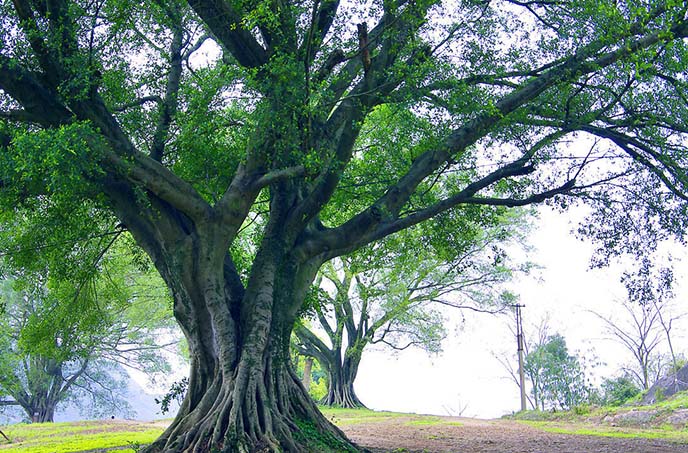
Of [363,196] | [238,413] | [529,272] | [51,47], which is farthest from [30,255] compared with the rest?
[529,272]

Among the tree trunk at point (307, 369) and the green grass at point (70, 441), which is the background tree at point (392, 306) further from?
the green grass at point (70, 441)

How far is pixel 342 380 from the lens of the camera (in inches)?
1112

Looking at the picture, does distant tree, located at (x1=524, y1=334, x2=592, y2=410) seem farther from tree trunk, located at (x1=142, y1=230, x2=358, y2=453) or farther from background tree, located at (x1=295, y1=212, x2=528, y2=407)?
tree trunk, located at (x1=142, y1=230, x2=358, y2=453)

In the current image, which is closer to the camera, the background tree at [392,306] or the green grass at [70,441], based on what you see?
the green grass at [70,441]

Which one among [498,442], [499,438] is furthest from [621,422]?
[498,442]

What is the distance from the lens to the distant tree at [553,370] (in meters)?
31.1

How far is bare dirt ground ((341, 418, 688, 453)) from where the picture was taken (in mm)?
10180

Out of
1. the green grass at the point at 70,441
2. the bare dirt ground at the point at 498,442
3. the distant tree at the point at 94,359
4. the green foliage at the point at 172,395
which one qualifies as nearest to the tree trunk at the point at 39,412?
the distant tree at the point at 94,359

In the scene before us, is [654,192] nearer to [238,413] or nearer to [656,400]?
[238,413]

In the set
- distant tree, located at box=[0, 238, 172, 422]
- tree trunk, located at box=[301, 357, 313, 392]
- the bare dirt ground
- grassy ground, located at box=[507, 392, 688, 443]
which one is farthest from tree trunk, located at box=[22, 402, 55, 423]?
grassy ground, located at box=[507, 392, 688, 443]

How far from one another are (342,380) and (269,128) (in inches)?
831

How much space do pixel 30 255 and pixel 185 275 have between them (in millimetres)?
Answer: 3447

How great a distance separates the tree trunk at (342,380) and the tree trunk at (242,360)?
18.9 metres

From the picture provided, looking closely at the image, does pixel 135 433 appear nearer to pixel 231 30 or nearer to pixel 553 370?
pixel 231 30
